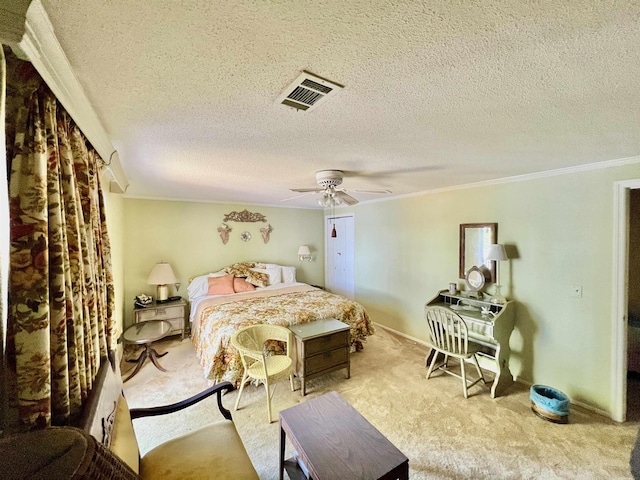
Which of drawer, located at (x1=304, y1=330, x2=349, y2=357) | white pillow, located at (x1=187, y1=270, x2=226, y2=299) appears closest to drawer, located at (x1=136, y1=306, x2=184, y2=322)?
white pillow, located at (x1=187, y1=270, x2=226, y2=299)

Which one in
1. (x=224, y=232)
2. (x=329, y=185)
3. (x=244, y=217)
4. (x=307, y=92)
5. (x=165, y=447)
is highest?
(x=307, y=92)

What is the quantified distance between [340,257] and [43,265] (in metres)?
4.83

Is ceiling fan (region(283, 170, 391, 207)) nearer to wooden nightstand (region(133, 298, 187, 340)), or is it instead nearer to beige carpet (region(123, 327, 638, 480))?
beige carpet (region(123, 327, 638, 480))

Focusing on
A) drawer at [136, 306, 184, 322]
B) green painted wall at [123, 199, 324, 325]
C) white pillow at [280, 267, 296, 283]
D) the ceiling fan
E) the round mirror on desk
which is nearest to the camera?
the ceiling fan

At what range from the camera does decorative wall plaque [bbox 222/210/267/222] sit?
4738 mm

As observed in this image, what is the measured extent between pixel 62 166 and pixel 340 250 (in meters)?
4.68

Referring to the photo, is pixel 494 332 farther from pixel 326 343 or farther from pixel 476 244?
pixel 326 343

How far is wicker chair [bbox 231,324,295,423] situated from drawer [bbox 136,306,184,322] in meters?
1.90

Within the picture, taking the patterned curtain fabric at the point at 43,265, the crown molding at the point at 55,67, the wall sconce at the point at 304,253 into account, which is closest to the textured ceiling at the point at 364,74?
the crown molding at the point at 55,67

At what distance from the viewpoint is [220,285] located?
13.7ft

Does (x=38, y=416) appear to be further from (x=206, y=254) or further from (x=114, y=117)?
(x=206, y=254)

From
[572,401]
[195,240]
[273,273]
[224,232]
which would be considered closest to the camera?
[572,401]

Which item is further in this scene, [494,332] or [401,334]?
[401,334]

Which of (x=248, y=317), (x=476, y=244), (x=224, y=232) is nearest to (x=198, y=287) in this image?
(x=224, y=232)
